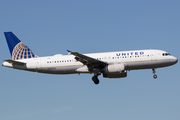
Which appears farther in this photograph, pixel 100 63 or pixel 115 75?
pixel 115 75

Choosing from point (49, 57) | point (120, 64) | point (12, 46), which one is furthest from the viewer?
point (12, 46)

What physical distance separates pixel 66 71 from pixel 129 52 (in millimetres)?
9382

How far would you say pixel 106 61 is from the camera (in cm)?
4475

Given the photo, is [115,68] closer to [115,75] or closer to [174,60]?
[115,75]

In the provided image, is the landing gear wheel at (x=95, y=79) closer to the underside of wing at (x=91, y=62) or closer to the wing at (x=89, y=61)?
the underside of wing at (x=91, y=62)

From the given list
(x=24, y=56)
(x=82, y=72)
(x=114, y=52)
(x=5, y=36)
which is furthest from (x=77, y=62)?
(x=5, y=36)

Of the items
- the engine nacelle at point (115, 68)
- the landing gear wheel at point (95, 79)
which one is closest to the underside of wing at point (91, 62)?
the engine nacelle at point (115, 68)

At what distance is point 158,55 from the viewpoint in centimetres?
4503

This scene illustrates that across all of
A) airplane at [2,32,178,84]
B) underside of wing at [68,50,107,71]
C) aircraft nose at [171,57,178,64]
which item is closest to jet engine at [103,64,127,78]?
airplane at [2,32,178,84]

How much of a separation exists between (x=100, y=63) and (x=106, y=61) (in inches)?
44.2

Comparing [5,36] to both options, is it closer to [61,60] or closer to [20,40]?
[20,40]

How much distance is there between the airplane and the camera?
44000mm

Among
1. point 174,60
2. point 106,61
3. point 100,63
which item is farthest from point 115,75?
point 174,60

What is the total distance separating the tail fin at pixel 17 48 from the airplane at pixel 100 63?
Result: 1476mm
